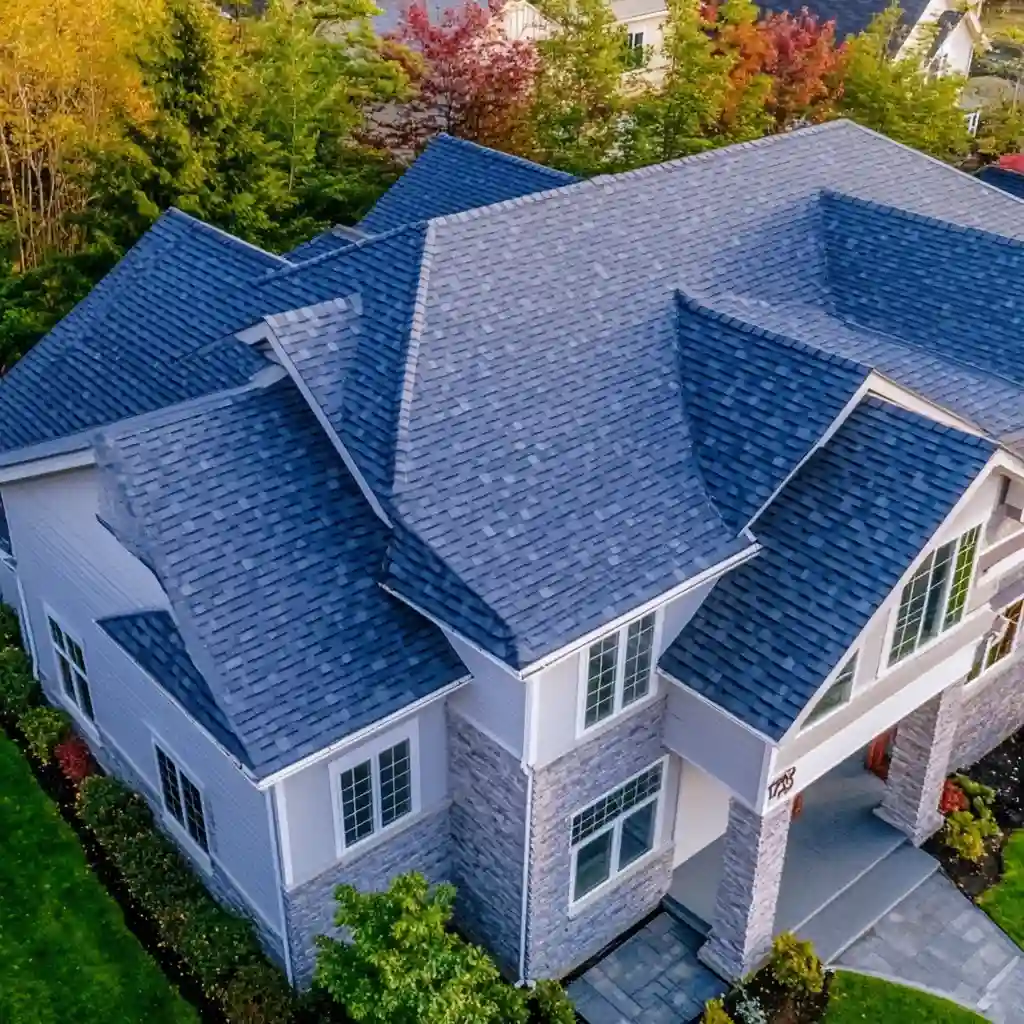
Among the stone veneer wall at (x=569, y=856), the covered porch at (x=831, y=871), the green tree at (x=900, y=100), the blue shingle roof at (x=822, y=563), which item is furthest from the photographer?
the green tree at (x=900, y=100)

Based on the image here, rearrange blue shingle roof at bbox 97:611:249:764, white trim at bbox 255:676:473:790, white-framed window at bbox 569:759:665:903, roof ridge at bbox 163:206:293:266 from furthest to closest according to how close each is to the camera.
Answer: roof ridge at bbox 163:206:293:266 → white-framed window at bbox 569:759:665:903 → blue shingle roof at bbox 97:611:249:764 → white trim at bbox 255:676:473:790

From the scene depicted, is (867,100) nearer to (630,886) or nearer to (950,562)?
(950,562)

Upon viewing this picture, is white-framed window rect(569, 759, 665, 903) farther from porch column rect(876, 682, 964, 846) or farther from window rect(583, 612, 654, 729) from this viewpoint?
porch column rect(876, 682, 964, 846)

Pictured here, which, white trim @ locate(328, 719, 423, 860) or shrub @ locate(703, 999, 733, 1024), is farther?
shrub @ locate(703, 999, 733, 1024)

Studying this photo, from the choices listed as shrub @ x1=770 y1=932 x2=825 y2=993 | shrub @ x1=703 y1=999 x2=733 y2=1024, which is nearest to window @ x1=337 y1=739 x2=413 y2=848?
shrub @ x1=703 y1=999 x2=733 y2=1024

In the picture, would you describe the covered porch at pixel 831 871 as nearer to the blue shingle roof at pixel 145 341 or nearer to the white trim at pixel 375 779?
the white trim at pixel 375 779

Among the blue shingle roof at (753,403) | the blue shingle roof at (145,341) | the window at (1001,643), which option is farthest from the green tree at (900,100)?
the blue shingle roof at (145,341)

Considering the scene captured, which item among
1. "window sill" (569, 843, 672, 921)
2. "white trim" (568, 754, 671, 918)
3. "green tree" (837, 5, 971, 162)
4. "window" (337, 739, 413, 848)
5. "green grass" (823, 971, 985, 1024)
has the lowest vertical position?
"green grass" (823, 971, 985, 1024)

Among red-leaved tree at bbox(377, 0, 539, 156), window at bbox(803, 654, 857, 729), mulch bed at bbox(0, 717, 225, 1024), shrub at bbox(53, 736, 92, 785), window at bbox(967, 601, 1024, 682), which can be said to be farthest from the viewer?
red-leaved tree at bbox(377, 0, 539, 156)
